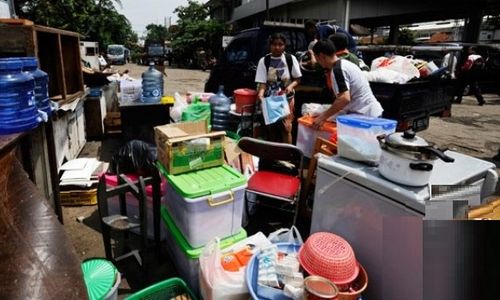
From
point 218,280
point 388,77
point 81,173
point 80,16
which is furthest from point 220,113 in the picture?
point 80,16

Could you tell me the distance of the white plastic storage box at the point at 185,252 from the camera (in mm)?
2270

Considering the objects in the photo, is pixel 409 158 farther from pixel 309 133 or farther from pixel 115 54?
pixel 115 54

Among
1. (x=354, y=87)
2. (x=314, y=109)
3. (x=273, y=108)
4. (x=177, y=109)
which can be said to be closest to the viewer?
(x=354, y=87)

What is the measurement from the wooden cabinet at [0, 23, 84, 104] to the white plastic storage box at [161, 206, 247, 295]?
6.42 ft

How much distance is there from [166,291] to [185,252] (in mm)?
297

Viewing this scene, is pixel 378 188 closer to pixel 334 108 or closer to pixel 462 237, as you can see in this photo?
pixel 462 237

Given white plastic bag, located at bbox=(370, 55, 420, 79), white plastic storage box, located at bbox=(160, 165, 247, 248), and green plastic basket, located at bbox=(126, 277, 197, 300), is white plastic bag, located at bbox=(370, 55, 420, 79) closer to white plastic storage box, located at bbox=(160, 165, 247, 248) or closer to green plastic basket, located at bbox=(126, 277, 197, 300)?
white plastic storage box, located at bbox=(160, 165, 247, 248)

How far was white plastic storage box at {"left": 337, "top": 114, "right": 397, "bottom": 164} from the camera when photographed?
2.08m

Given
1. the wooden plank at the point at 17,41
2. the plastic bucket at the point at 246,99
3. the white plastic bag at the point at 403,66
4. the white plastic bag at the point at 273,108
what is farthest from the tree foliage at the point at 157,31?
the wooden plank at the point at 17,41

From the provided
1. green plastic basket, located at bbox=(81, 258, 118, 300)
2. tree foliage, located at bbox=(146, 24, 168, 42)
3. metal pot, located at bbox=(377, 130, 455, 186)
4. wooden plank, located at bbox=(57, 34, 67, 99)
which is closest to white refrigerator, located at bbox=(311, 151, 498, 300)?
metal pot, located at bbox=(377, 130, 455, 186)

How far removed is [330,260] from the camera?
171 centimetres

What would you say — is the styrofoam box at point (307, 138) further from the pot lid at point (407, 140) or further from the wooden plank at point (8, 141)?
the wooden plank at point (8, 141)

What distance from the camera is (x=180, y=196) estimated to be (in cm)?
231

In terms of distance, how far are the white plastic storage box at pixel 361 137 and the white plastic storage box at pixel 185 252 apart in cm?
105
